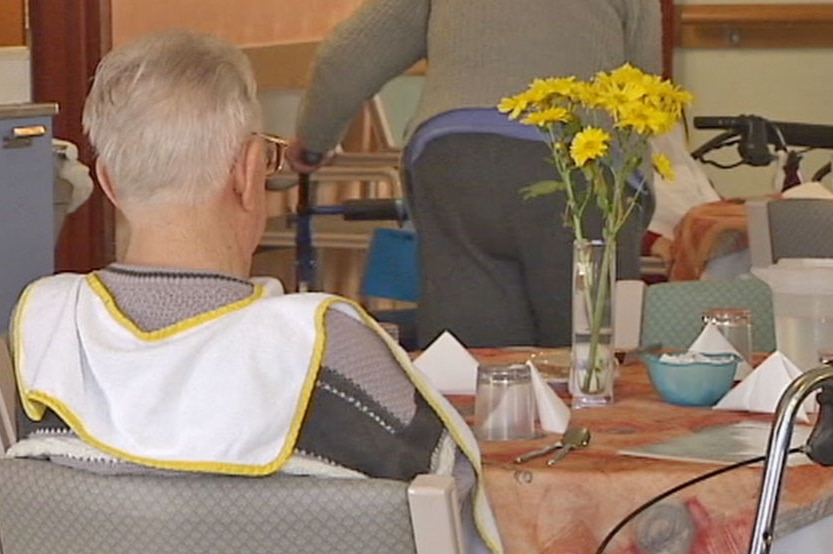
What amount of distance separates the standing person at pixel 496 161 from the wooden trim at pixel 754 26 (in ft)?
8.63

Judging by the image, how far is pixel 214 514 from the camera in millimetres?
1625

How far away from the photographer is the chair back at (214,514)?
1600 millimetres

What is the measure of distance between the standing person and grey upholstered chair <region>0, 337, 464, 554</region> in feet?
5.13

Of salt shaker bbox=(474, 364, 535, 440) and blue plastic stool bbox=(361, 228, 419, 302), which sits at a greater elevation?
salt shaker bbox=(474, 364, 535, 440)

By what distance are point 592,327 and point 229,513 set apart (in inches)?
36.2

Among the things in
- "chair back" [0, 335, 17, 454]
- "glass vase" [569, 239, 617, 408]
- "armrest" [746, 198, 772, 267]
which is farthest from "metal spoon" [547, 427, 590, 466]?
"armrest" [746, 198, 772, 267]

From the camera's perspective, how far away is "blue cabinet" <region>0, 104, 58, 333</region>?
4051 millimetres

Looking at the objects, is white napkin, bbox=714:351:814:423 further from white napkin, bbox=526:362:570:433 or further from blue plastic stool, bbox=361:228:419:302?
blue plastic stool, bbox=361:228:419:302

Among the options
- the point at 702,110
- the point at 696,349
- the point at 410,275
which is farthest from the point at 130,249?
the point at 702,110

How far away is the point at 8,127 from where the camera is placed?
4.07 metres

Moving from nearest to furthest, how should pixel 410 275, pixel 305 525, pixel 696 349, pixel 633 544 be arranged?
pixel 305 525, pixel 633 544, pixel 696 349, pixel 410 275

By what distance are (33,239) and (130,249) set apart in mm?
2331

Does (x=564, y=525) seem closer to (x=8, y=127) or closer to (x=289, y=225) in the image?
(x=8, y=127)

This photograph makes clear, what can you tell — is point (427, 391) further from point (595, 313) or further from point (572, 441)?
point (595, 313)
